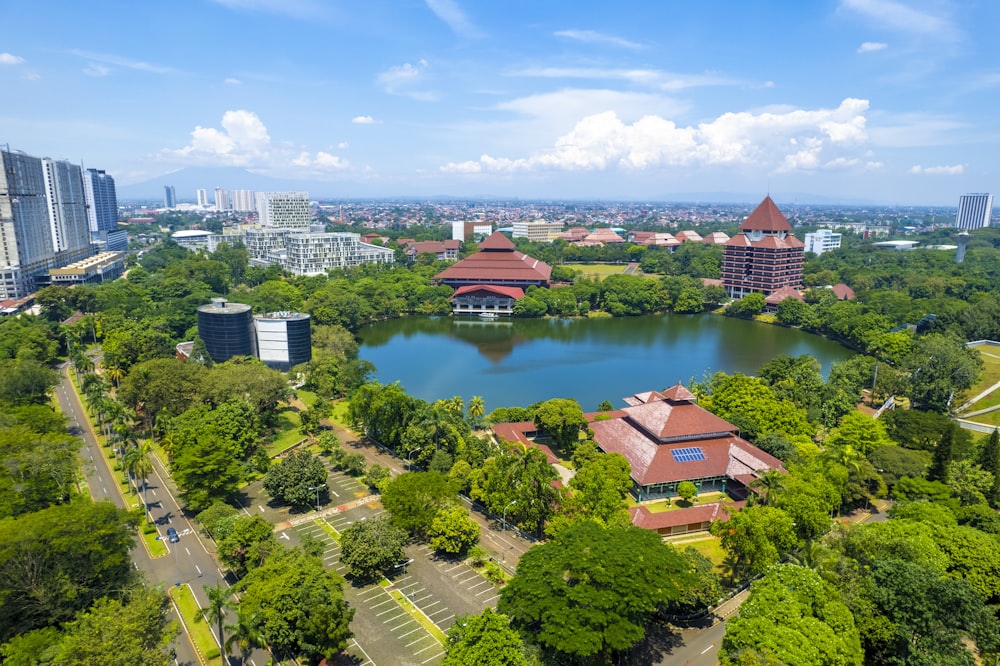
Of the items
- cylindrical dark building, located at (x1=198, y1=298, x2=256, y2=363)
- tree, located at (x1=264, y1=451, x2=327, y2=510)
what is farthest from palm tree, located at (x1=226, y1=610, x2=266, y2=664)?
cylindrical dark building, located at (x1=198, y1=298, x2=256, y2=363)

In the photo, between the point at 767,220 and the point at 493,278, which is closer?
the point at 493,278

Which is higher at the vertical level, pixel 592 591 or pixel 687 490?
pixel 592 591

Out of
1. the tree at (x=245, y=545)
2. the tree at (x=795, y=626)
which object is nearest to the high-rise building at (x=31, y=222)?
the tree at (x=245, y=545)

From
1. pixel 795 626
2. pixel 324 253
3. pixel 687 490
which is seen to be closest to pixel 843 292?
pixel 687 490

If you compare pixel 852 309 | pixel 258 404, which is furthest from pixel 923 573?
pixel 852 309

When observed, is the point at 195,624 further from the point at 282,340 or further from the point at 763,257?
the point at 763,257

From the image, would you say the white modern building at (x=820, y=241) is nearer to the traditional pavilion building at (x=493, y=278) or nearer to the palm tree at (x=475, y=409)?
the traditional pavilion building at (x=493, y=278)
